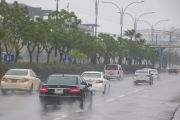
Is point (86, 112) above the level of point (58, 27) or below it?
below

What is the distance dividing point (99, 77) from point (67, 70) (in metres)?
29.1

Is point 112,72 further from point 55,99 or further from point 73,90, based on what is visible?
point 55,99

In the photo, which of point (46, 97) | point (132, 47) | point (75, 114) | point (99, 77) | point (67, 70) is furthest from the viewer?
point (132, 47)

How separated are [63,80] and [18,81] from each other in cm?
1003

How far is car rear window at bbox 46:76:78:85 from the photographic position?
2202 cm

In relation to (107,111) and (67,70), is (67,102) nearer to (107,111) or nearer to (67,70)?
(107,111)

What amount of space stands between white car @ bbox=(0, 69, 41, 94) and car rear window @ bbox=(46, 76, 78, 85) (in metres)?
9.54

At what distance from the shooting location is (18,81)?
105 feet

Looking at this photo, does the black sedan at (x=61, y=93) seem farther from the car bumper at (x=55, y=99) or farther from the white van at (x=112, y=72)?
the white van at (x=112, y=72)

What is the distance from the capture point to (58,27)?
7000 cm

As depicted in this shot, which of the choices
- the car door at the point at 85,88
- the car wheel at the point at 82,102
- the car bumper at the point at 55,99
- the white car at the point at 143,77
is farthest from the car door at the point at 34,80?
the white car at the point at 143,77

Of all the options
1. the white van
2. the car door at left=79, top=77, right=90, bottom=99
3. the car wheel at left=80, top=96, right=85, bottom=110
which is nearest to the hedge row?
the white van

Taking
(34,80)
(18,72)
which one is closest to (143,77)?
(34,80)

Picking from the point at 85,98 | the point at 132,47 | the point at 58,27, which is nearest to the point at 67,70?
the point at 58,27
